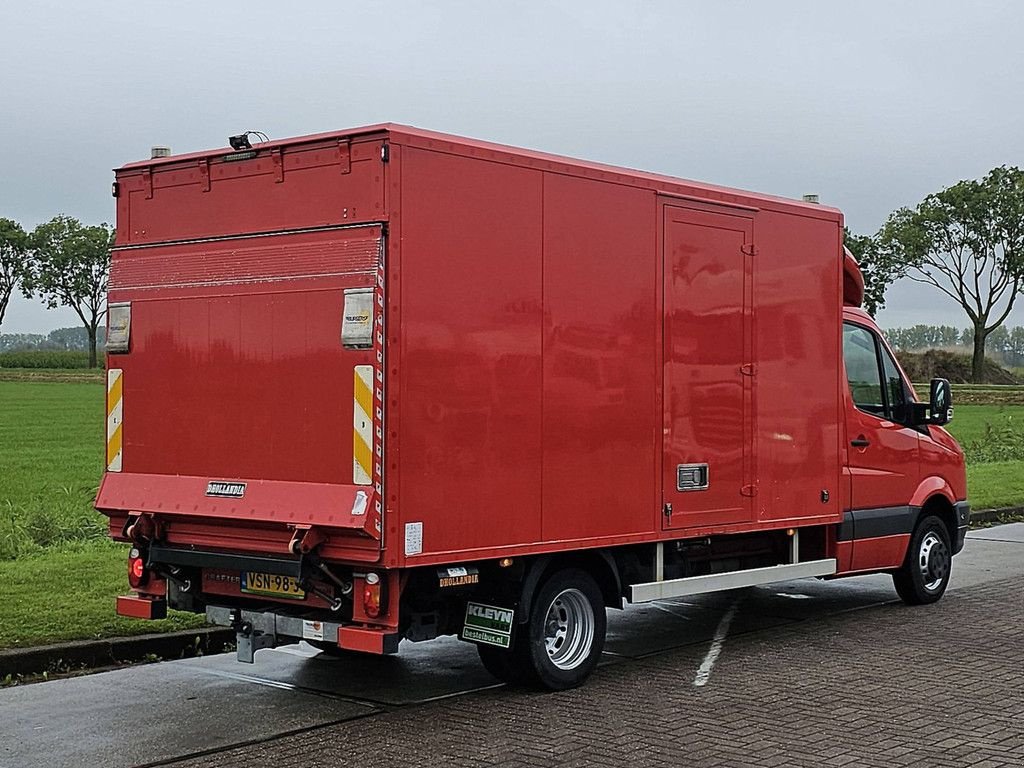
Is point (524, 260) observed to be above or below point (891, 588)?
Answer: above

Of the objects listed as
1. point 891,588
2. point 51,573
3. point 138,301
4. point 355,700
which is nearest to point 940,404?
point 891,588

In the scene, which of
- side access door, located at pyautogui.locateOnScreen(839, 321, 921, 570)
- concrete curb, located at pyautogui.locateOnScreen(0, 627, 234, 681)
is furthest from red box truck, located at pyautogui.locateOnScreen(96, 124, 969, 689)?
side access door, located at pyautogui.locateOnScreen(839, 321, 921, 570)

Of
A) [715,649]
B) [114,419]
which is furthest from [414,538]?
[715,649]

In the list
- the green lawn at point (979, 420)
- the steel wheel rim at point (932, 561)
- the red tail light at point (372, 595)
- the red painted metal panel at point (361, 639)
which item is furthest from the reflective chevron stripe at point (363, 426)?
the green lawn at point (979, 420)

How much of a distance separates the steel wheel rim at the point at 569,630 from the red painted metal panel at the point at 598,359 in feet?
1.42

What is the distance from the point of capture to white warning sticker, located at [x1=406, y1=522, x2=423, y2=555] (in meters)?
7.42

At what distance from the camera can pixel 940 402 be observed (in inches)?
458

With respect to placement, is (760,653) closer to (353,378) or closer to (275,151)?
(353,378)

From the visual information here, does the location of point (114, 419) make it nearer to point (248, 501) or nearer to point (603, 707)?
point (248, 501)

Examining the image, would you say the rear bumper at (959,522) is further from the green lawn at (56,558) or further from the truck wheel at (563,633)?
the green lawn at (56,558)

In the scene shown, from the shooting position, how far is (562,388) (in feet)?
27.6

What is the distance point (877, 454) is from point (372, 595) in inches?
210

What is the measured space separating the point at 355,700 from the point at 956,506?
633 cm

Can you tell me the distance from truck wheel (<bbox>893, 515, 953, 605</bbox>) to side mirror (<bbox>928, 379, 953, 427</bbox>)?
2.90 ft
